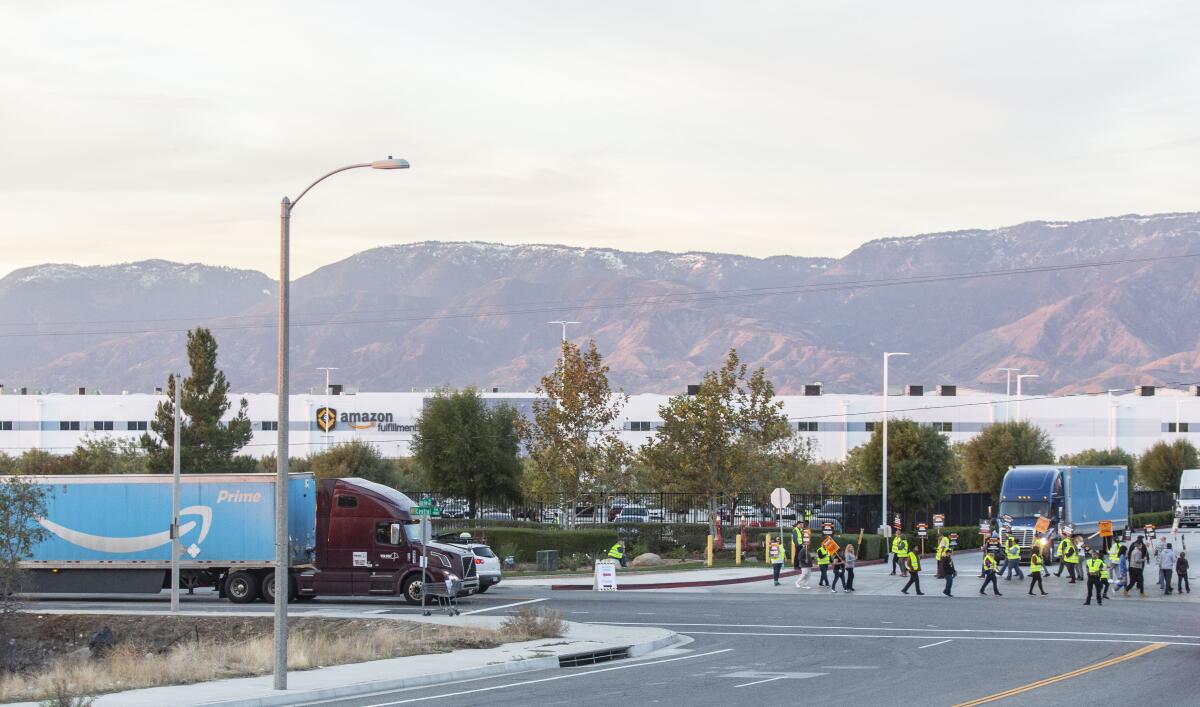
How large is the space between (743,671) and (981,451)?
2643 inches

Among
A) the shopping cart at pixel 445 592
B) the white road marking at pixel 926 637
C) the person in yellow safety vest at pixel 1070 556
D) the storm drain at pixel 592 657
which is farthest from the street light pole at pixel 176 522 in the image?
the person in yellow safety vest at pixel 1070 556

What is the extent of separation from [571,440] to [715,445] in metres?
7.17

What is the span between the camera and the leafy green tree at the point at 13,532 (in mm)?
33250

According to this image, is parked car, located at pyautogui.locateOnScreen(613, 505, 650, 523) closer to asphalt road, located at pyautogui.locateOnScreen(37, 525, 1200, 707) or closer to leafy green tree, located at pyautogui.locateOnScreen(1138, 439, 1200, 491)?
asphalt road, located at pyautogui.locateOnScreen(37, 525, 1200, 707)

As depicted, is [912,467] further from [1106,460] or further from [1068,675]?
[1068,675]

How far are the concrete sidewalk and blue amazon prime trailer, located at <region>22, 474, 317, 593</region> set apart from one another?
10106 mm

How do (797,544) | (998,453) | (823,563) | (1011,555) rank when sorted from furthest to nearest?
(998,453), (797,544), (1011,555), (823,563)

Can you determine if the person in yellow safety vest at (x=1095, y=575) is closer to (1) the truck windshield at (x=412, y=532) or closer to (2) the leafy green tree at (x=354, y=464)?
(1) the truck windshield at (x=412, y=532)

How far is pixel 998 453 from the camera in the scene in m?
87.6

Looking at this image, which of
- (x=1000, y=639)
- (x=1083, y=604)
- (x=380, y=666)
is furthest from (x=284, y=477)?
(x=1083, y=604)

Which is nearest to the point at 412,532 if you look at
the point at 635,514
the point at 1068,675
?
the point at 1068,675

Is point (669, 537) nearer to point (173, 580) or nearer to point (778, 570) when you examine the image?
point (778, 570)

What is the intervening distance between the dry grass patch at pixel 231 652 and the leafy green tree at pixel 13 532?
190cm

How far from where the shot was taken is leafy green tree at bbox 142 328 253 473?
60.8 metres
